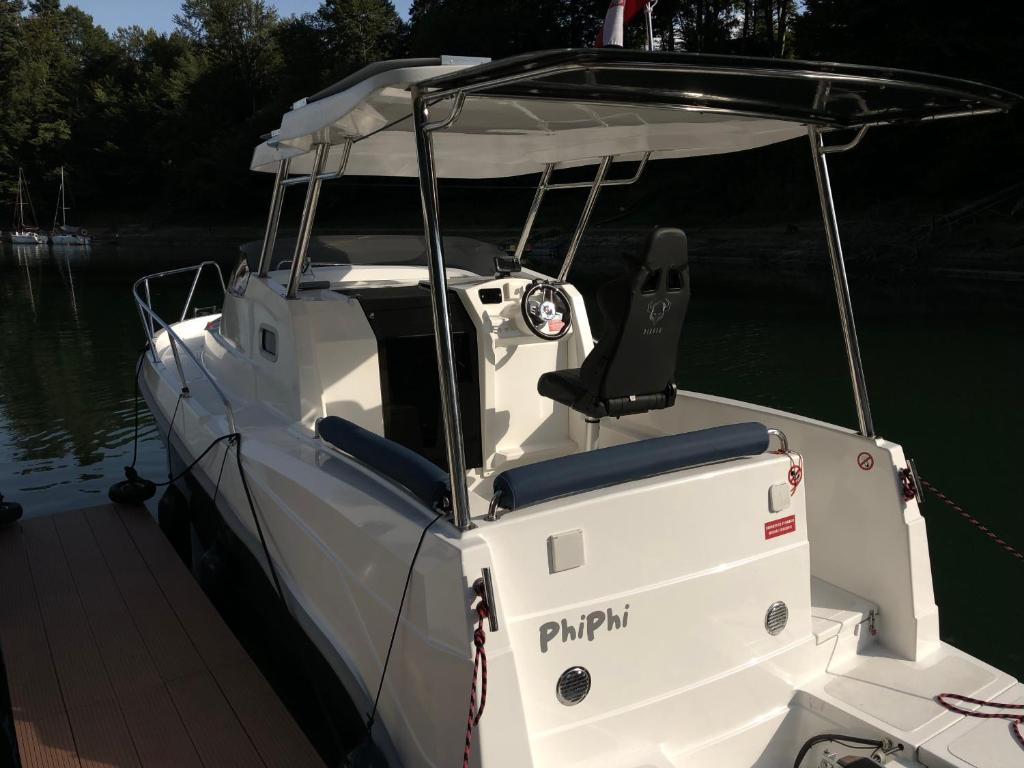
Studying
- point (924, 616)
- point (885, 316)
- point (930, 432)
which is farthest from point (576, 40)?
point (924, 616)

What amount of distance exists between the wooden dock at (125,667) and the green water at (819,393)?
233 cm

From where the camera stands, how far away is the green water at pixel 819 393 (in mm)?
5500

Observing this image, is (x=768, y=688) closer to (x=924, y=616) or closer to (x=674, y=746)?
(x=674, y=746)

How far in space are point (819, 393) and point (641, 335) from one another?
24.3 ft

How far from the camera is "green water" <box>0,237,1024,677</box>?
5500 mm

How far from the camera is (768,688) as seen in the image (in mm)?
2715

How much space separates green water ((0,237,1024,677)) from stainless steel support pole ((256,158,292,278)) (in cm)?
321

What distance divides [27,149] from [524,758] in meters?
62.3

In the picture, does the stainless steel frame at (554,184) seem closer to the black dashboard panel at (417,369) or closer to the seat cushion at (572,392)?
the black dashboard panel at (417,369)

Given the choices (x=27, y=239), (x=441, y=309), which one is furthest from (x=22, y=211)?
(x=441, y=309)

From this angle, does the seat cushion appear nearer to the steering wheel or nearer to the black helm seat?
the black helm seat

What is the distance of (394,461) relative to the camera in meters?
2.65

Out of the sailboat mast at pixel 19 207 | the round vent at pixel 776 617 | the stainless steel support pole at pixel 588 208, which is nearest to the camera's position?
the round vent at pixel 776 617

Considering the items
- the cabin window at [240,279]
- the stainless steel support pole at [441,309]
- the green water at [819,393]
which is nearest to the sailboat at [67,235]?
the green water at [819,393]
